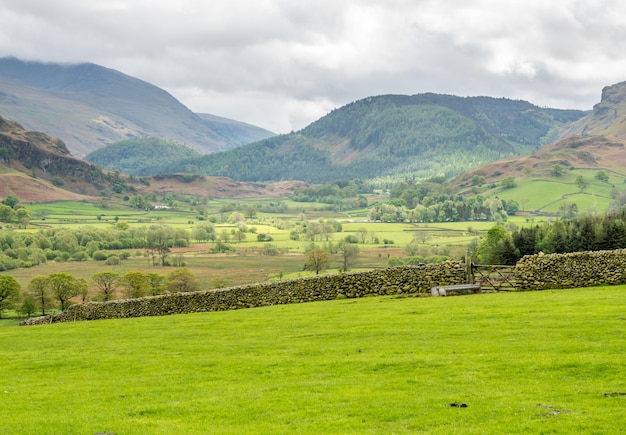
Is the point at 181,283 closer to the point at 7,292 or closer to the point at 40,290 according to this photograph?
the point at 40,290

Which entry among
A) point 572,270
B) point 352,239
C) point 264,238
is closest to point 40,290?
point 572,270

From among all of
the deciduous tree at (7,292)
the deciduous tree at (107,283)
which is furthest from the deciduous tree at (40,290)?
the deciduous tree at (107,283)

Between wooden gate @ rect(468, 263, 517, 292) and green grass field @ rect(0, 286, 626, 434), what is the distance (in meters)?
6.67

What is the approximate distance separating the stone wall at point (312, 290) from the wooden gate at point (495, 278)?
73cm

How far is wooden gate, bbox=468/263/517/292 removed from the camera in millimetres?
34312

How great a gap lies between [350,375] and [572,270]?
2166 centimetres

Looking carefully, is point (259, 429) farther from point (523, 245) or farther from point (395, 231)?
point (395, 231)

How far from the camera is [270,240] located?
181 m

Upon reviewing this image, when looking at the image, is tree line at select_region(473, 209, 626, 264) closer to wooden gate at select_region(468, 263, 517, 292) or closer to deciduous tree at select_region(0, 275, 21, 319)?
wooden gate at select_region(468, 263, 517, 292)

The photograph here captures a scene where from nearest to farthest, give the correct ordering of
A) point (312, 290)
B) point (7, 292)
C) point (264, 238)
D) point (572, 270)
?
point (572, 270)
point (312, 290)
point (7, 292)
point (264, 238)

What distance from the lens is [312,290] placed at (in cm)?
3712

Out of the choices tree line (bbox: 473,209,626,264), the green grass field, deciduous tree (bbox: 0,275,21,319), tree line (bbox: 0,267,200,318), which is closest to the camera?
the green grass field

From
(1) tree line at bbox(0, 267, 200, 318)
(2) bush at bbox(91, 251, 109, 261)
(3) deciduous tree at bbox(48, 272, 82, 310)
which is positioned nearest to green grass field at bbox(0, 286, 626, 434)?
(1) tree line at bbox(0, 267, 200, 318)

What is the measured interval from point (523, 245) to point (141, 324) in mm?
47683
